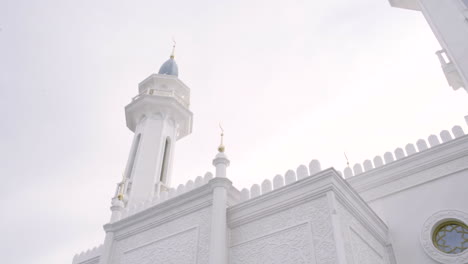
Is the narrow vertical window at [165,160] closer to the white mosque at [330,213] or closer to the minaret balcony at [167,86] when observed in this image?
the minaret balcony at [167,86]

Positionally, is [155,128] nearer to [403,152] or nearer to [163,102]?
[163,102]

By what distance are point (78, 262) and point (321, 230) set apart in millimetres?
6074

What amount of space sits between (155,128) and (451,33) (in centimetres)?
878

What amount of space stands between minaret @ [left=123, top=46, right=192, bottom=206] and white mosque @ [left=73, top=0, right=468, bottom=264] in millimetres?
2997

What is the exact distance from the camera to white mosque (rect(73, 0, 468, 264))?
5719mm

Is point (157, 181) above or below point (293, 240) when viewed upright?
above

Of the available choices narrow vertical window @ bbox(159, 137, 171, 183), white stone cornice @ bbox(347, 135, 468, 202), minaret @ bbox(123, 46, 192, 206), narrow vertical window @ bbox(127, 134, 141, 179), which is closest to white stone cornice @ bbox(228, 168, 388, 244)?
white stone cornice @ bbox(347, 135, 468, 202)

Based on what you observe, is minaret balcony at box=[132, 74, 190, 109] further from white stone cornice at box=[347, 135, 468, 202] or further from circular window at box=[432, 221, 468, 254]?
circular window at box=[432, 221, 468, 254]

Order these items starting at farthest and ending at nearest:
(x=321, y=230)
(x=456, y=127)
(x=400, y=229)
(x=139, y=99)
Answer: (x=139, y=99) → (x=456, y=127) → (x=400, y=229) → (x=321, y=230)

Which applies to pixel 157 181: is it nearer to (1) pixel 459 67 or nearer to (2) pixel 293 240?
(2) pixel 293 240

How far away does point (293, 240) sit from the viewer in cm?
568

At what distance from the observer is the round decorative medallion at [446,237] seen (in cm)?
624

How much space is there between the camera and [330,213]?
18.0ft

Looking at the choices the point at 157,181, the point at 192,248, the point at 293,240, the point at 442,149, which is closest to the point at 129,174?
the point at 157,181
